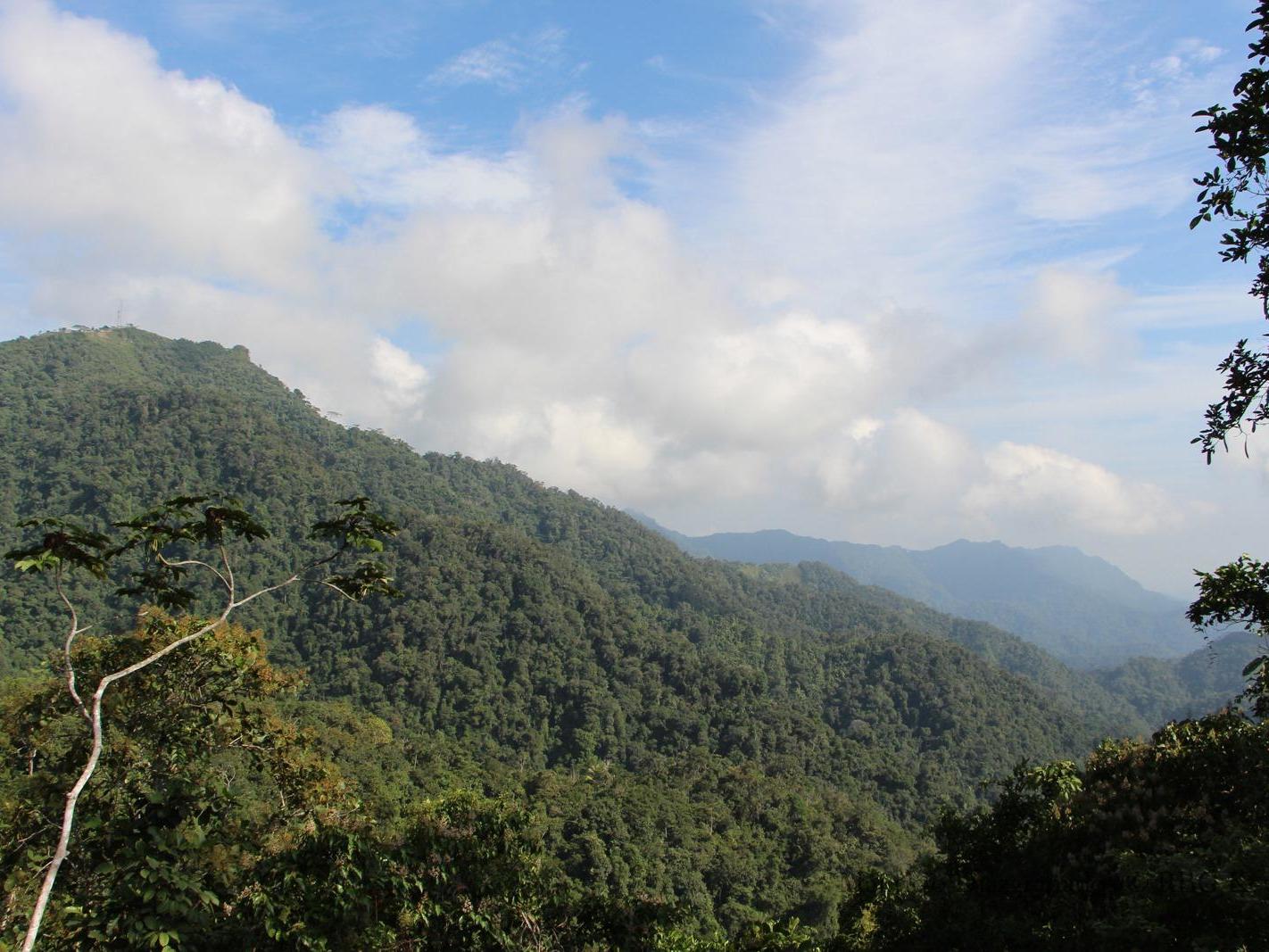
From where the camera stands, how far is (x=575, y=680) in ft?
233

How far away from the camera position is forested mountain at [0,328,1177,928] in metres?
43.6

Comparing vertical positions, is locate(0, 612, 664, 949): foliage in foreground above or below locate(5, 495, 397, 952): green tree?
below

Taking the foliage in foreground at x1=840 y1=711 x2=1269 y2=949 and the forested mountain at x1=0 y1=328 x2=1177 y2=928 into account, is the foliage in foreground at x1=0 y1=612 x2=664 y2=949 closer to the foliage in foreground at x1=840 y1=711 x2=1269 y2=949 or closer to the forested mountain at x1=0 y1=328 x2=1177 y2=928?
the foliage in foreground at x1=840 y1=711 x2=1269 y2=949

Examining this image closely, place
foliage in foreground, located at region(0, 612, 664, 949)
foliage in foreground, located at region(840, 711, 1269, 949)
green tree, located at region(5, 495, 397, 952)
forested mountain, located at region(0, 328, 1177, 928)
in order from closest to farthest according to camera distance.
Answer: green tree, located at region(5, 495, 397, 952)
foliage in foreground, located at region(840, 711, 1269, 949)
foliage in foreground, located at region(0, 612, 664, 949)
forested mountain, located at region(0, 328, 1177, 928)

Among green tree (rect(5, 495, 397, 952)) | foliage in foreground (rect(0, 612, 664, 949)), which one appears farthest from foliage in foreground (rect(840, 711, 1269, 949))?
green tree (rect(5, 495, 397, 952))

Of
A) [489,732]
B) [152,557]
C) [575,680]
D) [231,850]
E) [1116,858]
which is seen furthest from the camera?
[575,680]

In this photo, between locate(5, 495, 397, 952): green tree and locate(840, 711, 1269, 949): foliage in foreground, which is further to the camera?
locate(840, 711, 1269, 949): foliage in foreground

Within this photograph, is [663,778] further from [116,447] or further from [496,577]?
[116,447]

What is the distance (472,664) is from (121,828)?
224ft

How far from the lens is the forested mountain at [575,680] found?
143 feet

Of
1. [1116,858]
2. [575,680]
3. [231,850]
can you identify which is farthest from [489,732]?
[1116,858]

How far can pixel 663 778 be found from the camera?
5406 centimetres

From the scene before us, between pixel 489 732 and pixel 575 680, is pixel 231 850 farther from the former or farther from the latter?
pixel 575 680

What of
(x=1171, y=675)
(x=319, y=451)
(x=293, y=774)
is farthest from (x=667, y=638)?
(x=1171, y=675)
